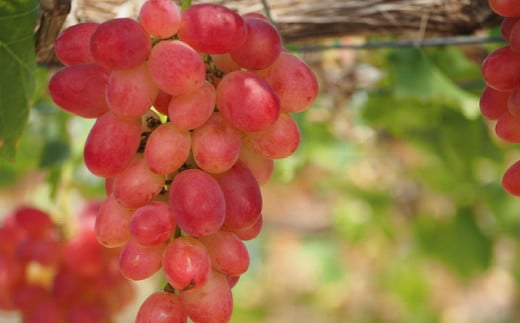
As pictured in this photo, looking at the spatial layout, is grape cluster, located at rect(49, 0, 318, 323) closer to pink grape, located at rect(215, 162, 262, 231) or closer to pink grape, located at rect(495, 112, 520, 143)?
pink grape, located at rect(215, 162, 262, 231)


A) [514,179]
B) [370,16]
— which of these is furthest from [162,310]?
[370,16]

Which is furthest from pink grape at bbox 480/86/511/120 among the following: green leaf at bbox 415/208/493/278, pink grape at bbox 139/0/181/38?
green leaf at bbox 415/208/493/278

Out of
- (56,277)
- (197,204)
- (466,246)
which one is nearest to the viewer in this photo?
(197,204)

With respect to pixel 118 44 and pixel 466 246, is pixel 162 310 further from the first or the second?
pixel 466 246

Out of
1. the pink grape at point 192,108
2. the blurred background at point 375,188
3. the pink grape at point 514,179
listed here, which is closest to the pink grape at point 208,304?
the pink grape at point 192,108

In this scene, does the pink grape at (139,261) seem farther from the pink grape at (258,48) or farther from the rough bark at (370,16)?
the rough bark at (370,16)

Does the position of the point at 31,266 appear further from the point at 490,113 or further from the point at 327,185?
the point at 327,185
